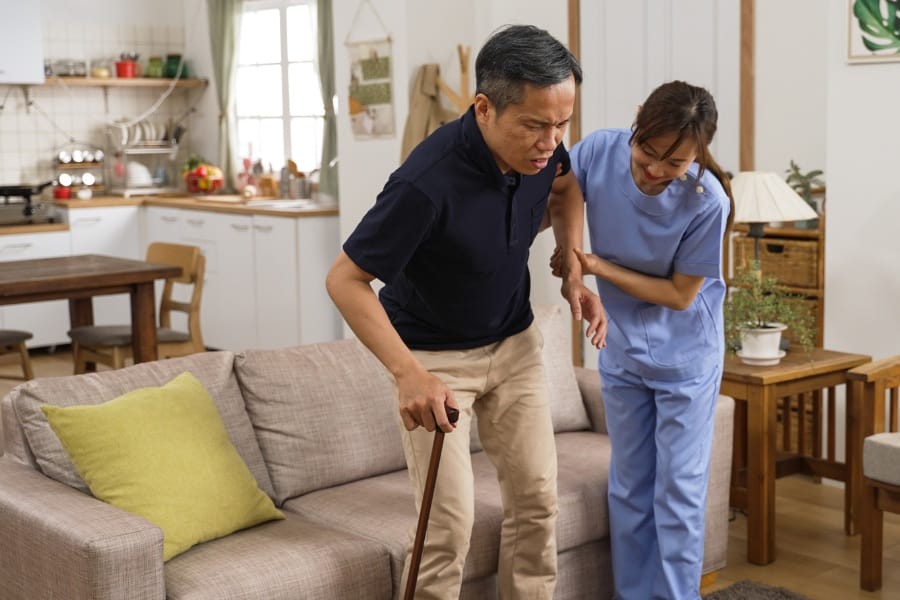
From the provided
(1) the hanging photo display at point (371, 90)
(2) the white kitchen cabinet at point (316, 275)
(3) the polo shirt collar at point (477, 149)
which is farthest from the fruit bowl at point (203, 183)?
(3) the polo shirt collar at point (477, 149)

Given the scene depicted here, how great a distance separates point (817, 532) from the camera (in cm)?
388

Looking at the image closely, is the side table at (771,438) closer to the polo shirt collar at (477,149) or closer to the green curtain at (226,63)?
the polo shirt collar at (477,149)

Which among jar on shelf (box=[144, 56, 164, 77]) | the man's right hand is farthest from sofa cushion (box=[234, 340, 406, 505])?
jar on shelf (box=[144, 56, 164, 77])

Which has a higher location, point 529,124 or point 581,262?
point 529,124

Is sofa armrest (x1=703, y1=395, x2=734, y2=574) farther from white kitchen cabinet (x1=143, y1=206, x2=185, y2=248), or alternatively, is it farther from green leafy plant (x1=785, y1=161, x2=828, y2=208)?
white kitchen cabinet (x1=143, y1=206, x2=185, y2=248)

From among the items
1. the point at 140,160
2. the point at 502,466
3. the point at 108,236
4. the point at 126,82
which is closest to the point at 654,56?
the point at 502,466

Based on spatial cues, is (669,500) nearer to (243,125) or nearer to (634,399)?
(634,399)

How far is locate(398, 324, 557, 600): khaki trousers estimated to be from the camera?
2367 millimetres

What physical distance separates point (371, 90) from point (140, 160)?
2633 mm

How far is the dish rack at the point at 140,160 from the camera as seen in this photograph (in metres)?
7.80

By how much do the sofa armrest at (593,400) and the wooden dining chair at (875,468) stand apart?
0.75 metres

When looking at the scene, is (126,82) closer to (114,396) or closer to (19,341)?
(19,341)

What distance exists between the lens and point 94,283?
15.4 feet

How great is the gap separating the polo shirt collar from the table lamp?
182 centimetres
